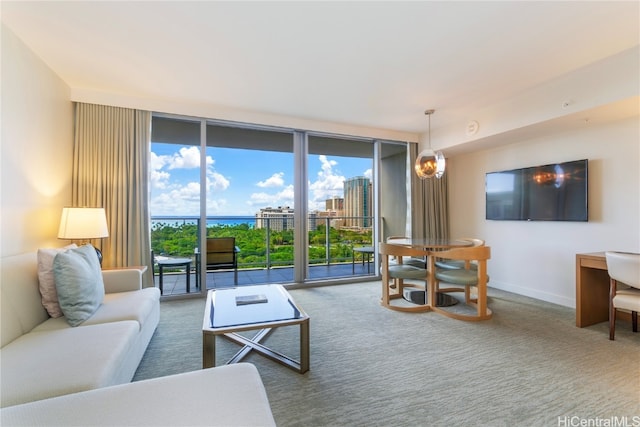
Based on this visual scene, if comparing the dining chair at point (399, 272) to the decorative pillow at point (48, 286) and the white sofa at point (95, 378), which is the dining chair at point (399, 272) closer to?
the white sofa at point (95, 378)

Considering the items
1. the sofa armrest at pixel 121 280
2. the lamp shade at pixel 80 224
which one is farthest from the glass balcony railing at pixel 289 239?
the sofa armrest at pixel 121 280

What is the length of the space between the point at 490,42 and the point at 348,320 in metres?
2.83

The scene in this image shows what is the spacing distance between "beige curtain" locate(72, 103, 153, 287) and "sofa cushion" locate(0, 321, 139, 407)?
1.88 m

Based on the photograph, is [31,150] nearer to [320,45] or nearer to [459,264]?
[320,45]

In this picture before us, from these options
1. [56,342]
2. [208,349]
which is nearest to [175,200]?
[56,342]

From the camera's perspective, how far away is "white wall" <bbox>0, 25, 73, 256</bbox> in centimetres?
218

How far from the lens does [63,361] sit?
4.53ft

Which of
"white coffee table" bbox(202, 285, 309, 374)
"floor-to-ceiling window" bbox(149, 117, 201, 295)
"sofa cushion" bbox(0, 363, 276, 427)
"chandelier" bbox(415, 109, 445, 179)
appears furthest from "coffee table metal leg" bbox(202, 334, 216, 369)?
"chandelier" bbox(415, 109, 445, 179)

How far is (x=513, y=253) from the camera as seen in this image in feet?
13.8

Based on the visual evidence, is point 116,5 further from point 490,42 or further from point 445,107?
point 445,107

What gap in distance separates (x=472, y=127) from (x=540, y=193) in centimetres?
122

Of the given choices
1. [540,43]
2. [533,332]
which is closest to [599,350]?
[533,332]

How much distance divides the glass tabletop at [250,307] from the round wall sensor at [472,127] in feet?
11.1

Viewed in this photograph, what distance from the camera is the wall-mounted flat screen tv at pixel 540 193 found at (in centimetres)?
336
